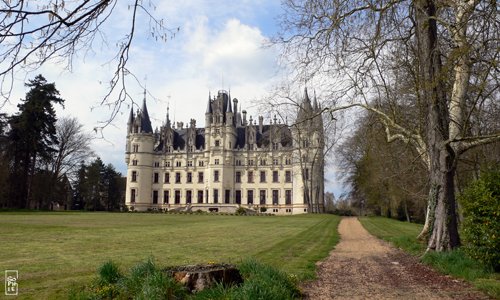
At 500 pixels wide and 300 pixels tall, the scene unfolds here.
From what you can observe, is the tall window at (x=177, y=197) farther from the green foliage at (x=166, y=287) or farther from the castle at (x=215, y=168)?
the green foliage at (x=166, y=287)

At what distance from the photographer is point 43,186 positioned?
179ft

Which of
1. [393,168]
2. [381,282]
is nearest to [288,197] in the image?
[393,168]

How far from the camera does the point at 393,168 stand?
28.9 meters

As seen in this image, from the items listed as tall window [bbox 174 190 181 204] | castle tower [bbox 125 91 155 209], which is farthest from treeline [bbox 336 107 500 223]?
castle tower [bbox 125 91 155 209]

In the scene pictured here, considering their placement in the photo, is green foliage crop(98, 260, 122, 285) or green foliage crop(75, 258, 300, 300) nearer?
green foliage crop(75, 258, 300, 300)

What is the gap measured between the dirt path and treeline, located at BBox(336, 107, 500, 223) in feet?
10.3

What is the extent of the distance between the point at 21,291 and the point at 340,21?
24.9 ft

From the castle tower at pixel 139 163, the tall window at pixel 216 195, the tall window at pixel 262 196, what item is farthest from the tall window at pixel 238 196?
the castle tower at pixel 139 163

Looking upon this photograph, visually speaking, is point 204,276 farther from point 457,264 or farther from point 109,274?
point 457,264

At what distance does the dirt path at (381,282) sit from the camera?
7094mm

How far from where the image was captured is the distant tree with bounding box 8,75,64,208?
49.7 m

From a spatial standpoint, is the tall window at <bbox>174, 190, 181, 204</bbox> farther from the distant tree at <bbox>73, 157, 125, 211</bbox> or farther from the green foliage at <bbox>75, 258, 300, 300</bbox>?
the green foliage at <bbox>75, 258, 300, 300</bbox>

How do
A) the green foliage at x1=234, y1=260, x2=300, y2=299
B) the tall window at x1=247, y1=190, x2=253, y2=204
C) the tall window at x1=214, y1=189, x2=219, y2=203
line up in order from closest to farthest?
the green foliage at x1=234, y1=260, x2=300, y2=299 < the tall window at x1=214, y1=189, x2=219, y2=203 < the tall window at x1=247, y1=190, x2=253, y2=204

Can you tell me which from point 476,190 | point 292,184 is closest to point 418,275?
point 476,190
